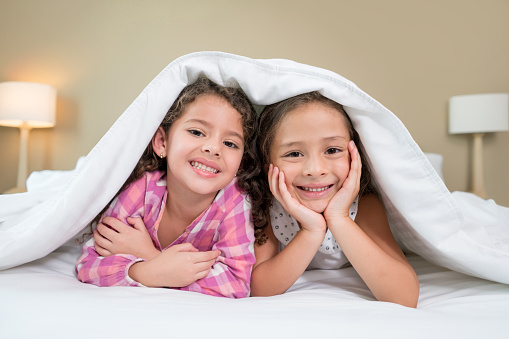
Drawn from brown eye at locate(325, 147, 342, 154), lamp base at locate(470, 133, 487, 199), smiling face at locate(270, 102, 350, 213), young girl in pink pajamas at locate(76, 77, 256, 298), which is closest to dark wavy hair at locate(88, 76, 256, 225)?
young girl in pink pajamas at locate(76, 77, 256, 298)

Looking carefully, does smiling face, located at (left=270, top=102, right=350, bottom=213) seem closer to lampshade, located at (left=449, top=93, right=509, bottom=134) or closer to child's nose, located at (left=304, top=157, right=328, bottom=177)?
child's nose, located at (left=304, top=157, right=328, bottom=177)

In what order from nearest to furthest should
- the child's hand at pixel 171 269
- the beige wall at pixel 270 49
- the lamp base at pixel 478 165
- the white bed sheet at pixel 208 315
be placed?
the white bed sheet at pixel 208 315, the child's hand at pixel 171 269, the lamp base at pixel 478 165, the beige wall at pixel 270 49

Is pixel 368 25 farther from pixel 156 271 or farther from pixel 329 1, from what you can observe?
pixel 156 271

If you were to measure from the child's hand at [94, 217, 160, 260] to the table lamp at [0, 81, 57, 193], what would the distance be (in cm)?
177

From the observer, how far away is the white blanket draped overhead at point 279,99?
2.60ft

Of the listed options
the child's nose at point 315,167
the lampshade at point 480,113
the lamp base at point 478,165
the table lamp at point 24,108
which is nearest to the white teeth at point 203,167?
the child's nose at point 315,167

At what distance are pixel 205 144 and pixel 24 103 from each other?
2.04 m

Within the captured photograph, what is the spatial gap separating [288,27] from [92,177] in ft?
7.45

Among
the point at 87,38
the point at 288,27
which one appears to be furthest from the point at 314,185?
the point at 87,38

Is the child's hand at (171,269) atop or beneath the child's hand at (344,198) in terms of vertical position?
beneath

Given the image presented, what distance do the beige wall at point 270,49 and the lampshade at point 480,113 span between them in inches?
8.1

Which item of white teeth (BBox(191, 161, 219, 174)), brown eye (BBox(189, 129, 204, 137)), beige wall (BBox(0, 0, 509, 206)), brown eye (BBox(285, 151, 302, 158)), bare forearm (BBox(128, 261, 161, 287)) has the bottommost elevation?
bare forearm (BBox(128, 261, 161, 287))

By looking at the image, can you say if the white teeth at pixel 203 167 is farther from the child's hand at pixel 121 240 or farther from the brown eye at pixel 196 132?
the child's hand at pixel 121 240

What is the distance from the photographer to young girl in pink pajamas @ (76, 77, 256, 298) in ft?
2.67
